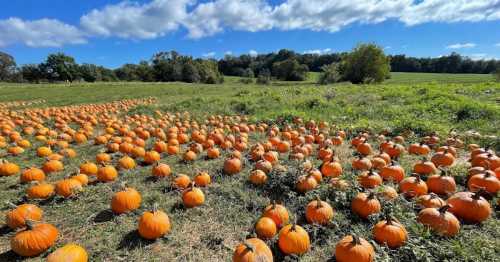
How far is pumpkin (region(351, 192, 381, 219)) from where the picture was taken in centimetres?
424

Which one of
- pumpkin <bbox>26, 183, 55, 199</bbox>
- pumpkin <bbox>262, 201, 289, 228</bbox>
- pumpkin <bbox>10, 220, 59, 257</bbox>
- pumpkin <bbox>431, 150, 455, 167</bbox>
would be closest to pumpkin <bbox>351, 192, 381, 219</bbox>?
pumpkin <bbox>262, 201, 289, 228</bbox>

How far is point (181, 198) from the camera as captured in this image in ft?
17.0

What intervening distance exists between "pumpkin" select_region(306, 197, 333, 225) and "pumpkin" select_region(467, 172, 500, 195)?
8.37ft

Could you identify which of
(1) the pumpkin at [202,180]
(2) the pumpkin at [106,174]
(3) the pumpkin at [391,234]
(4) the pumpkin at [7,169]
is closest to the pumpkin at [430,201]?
(3) the pumpkin at [391,234]

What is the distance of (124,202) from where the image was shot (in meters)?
4.71

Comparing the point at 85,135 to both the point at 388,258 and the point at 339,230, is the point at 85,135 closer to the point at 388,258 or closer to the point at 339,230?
the point at 339,230

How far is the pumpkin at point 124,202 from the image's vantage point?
4699 mm

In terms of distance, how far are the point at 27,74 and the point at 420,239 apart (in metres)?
107

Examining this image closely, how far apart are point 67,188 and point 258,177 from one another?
3268 mm

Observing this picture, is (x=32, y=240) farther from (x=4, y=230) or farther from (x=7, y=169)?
(x=7, y=169)

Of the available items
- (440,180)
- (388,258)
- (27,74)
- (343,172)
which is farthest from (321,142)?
(27,74)

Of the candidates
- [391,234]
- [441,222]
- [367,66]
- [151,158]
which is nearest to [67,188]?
[151,158]

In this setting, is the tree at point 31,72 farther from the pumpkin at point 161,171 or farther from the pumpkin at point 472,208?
the pumpkin at point 472,208

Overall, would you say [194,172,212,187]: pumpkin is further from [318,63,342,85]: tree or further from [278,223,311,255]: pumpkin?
[318,63,342,85]: tree
